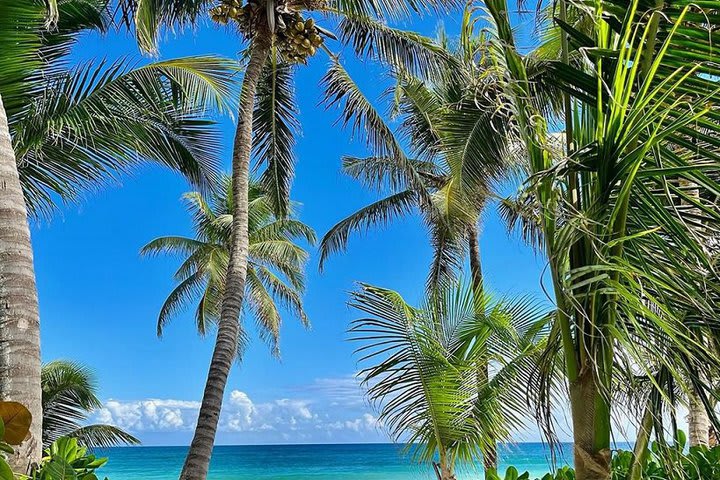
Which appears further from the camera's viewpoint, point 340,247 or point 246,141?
point 340,247

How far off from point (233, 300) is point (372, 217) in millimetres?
7965

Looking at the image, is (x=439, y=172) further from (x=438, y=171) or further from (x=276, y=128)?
(x=276, y=128)

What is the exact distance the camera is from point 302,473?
44.9 m

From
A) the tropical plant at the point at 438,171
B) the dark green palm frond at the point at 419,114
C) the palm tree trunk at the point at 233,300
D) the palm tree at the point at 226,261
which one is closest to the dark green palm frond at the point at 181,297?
the palm tree at the point at 226,261

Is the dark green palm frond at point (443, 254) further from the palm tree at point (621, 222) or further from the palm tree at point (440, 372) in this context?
the palm tree at point (621, 222)

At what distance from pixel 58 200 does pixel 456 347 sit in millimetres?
5423

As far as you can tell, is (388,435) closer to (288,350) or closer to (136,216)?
(288,350)

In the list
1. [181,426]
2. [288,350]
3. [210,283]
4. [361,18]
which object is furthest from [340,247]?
[288,350]

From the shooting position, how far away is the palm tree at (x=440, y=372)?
444cm

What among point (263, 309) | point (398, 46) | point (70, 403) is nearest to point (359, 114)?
point (398, 46)

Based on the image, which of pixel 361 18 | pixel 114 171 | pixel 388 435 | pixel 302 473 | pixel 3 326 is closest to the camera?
pixel 3 326

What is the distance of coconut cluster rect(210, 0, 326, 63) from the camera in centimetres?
751

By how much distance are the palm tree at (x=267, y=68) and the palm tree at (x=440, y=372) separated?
2.01 metres

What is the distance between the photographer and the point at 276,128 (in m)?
9.74
